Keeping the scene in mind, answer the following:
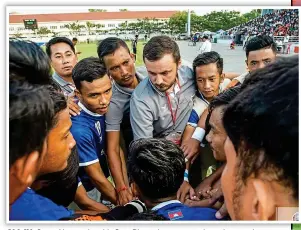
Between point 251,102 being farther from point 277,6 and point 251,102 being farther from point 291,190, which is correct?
point 277,6

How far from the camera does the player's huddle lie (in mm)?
839

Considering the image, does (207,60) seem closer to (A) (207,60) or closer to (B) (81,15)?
(A) (207,60)

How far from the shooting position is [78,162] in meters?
1.63

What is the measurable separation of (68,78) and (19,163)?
1422 mm

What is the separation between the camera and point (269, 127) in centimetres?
81

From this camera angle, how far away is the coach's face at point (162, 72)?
1.81 metres

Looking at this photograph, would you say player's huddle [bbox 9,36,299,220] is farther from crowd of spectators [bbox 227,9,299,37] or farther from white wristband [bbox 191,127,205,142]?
crowd of spectators [bbox 227,9,299,37]

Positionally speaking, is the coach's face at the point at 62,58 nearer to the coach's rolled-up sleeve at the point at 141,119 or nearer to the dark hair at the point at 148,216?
the coach's rolled-up sleeve at the point at 141,119

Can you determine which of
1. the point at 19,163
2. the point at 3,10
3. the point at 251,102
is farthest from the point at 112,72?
the point at 251,102

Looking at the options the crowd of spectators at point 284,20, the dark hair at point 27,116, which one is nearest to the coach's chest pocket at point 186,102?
the crowd of spectators at point 284,20

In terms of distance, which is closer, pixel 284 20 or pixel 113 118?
pixel 113 118

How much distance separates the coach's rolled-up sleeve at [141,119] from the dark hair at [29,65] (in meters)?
0.65

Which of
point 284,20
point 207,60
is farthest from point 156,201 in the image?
point 284,20

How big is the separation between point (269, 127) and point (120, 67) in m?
1.29
